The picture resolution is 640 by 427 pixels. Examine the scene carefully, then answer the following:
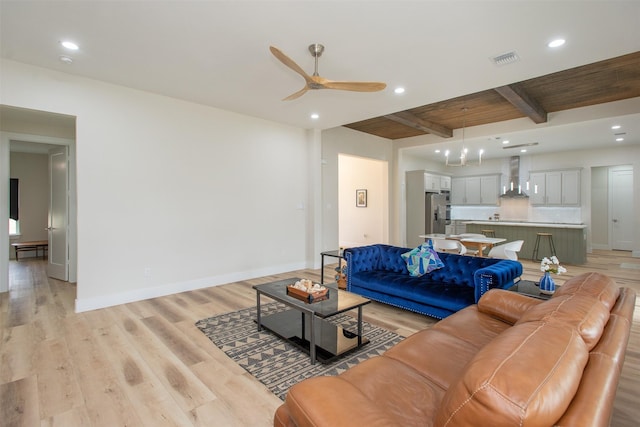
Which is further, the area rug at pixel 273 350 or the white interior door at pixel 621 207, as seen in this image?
the white interior door at pixel 621 207

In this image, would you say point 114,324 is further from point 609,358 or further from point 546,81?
point 546,81

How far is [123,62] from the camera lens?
3354 mm

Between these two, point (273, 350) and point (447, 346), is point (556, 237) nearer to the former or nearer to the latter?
point (447, 346)

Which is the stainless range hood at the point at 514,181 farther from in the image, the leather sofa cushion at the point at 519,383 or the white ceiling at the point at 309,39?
the leather sofa cushion at the point at 519,383

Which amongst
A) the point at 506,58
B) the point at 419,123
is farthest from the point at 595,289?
the point at 419,123

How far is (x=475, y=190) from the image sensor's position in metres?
9.88

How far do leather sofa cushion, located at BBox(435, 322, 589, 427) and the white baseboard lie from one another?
431cm

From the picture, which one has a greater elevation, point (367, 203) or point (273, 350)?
point (367, 203)

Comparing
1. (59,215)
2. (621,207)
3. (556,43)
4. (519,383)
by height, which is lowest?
(519,383)

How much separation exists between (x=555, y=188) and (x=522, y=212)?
1.05m

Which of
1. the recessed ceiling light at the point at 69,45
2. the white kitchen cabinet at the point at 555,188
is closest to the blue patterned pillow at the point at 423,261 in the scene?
the recessed ceiling light at the point at 69,45

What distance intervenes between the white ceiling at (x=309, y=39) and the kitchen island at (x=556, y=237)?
4951mm

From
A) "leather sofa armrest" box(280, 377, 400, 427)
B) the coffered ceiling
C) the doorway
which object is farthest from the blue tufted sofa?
the doorway

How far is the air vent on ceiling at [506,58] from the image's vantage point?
3138mm
